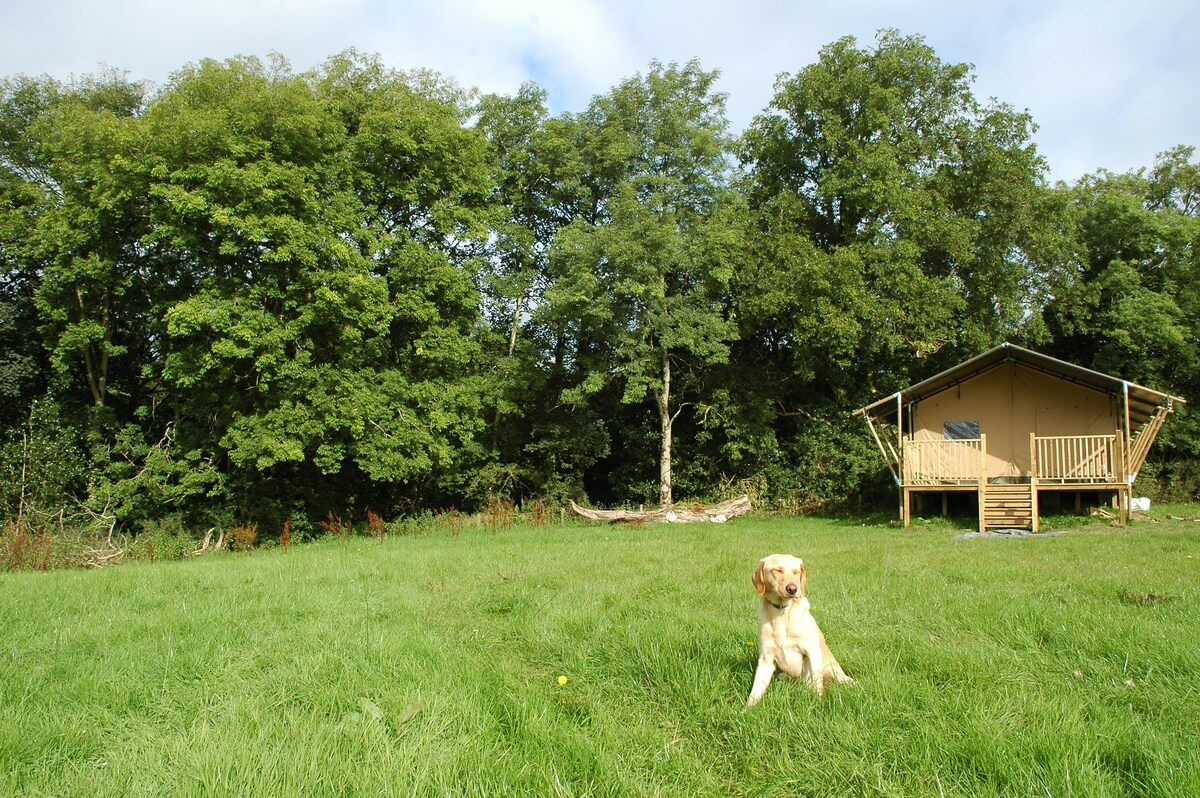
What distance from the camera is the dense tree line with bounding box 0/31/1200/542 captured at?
1944 centimetres

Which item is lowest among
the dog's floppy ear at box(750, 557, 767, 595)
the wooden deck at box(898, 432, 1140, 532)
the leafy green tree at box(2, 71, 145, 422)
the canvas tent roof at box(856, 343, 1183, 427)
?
the dog's floppy ear at box(750, 557, 767, 595)

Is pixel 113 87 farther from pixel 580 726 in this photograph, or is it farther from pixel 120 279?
pixel 580 726

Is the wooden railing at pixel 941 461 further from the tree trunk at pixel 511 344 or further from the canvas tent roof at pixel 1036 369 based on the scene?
the tree trunk at pixel 511 344

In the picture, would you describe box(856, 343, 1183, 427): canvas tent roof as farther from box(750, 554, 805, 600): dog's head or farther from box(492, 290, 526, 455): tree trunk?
box(750, 554, 805, 600): dog's head

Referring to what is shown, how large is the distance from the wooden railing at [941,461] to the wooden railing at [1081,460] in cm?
146

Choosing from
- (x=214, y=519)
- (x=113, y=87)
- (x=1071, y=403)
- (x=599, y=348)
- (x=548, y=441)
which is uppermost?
(x=113, y=87)

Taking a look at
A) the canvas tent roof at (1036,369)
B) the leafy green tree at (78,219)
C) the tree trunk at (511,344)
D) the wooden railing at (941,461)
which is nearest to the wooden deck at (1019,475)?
the wooden railing at (941,461)

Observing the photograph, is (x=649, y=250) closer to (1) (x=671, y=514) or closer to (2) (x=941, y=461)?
(1) (x=671, y=514)

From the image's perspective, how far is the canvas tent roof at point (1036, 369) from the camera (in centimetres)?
1734

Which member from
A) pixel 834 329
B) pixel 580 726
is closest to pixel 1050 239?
pixel 834 329

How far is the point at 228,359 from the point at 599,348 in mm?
11281

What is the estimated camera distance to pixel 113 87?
22.5 metres

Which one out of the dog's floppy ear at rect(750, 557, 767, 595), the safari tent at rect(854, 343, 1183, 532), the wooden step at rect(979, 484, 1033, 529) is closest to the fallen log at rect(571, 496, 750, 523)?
the safari tent at rect(854, 343, 1183, 532)

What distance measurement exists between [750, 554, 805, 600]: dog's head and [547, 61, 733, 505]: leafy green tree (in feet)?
55.3
